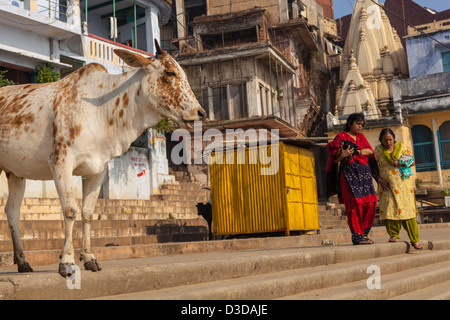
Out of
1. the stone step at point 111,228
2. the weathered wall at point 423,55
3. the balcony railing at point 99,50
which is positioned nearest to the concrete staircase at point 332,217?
the stone step at point 111,228

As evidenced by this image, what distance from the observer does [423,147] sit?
3150 centimetres

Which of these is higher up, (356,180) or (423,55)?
(423,55)

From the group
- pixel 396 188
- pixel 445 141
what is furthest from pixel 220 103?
pixel 396 188

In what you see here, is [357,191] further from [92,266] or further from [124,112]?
[92,266]

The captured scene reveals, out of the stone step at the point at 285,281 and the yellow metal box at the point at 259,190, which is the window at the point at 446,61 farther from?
the stone step at the point at 285,281

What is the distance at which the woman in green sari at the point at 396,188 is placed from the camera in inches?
312

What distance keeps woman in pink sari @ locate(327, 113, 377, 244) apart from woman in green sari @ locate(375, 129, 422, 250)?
33cm

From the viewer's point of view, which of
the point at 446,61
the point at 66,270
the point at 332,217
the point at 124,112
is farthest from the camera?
the point at 446,61

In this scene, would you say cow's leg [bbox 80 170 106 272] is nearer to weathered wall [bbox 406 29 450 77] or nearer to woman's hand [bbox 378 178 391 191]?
woman's hand [bbox 378 178 391 191]

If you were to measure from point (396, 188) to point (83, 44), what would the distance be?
1292cm

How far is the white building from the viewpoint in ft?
51.6

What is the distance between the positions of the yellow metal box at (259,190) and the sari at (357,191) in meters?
4.21
